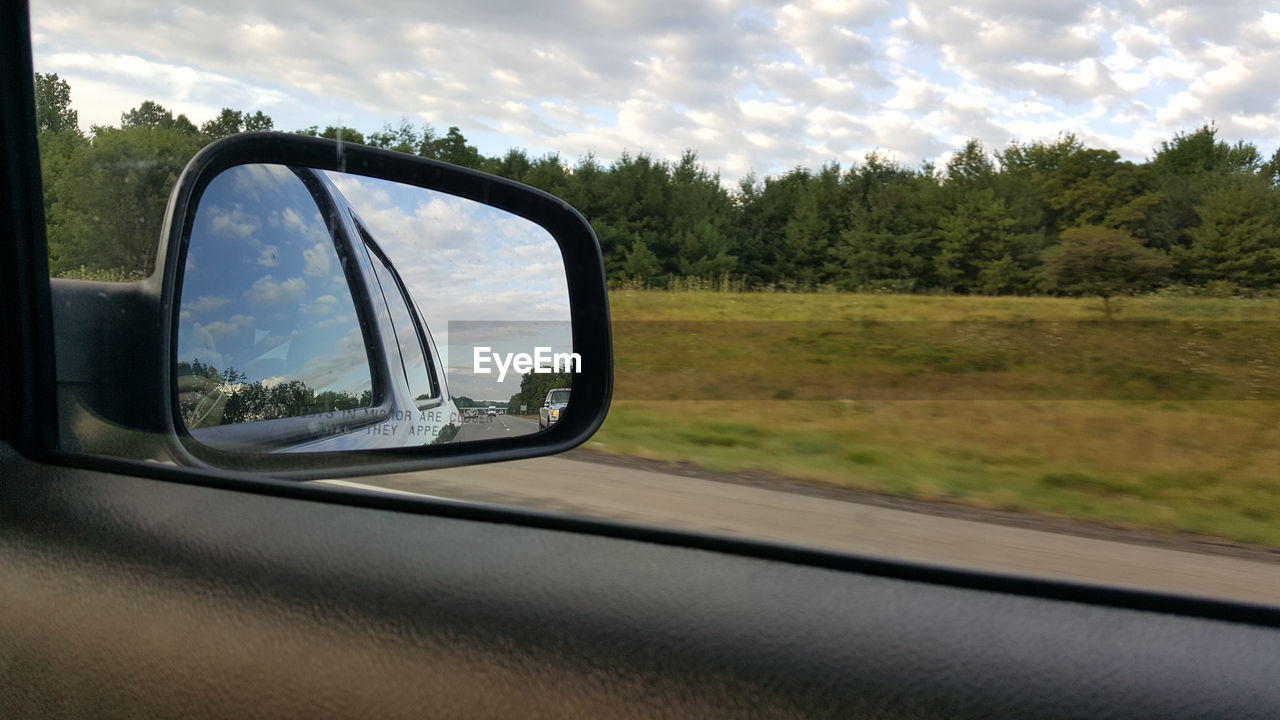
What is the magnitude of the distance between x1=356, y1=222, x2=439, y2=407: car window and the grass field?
0.53 meters

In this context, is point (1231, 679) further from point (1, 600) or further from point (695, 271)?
point (695, 271)

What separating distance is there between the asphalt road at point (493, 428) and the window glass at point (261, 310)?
258mm

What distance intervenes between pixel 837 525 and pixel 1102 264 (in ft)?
4.19

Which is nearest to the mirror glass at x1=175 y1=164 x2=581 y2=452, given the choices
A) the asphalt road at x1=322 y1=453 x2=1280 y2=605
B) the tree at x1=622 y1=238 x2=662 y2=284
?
the asphalt road at x1=322 y1=453 x2=1280 y2=605

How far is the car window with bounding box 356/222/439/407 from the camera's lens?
205 centimetres

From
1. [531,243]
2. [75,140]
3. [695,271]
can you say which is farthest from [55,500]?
[695,271]

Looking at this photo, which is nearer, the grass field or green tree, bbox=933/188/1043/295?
the grass field

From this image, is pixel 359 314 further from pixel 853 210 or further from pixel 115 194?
pixel 853 210

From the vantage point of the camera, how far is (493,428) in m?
1.96

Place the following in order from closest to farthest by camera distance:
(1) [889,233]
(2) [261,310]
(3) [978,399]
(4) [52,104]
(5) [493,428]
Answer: (4) [52,104] < (2) [261,310] < (5) [493,428] < (1) [889,233] < (3) [978,399]

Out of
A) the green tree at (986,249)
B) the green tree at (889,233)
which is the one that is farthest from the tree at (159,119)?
the green tree at (986,249)

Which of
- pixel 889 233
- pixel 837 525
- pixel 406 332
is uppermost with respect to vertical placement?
pixel 889 233

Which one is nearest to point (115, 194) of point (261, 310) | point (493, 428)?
point (261, 310)

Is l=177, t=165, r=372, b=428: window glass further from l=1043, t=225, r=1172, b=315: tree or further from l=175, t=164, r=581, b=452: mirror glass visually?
l=1043, t=225, r=1172, b=315: tree
